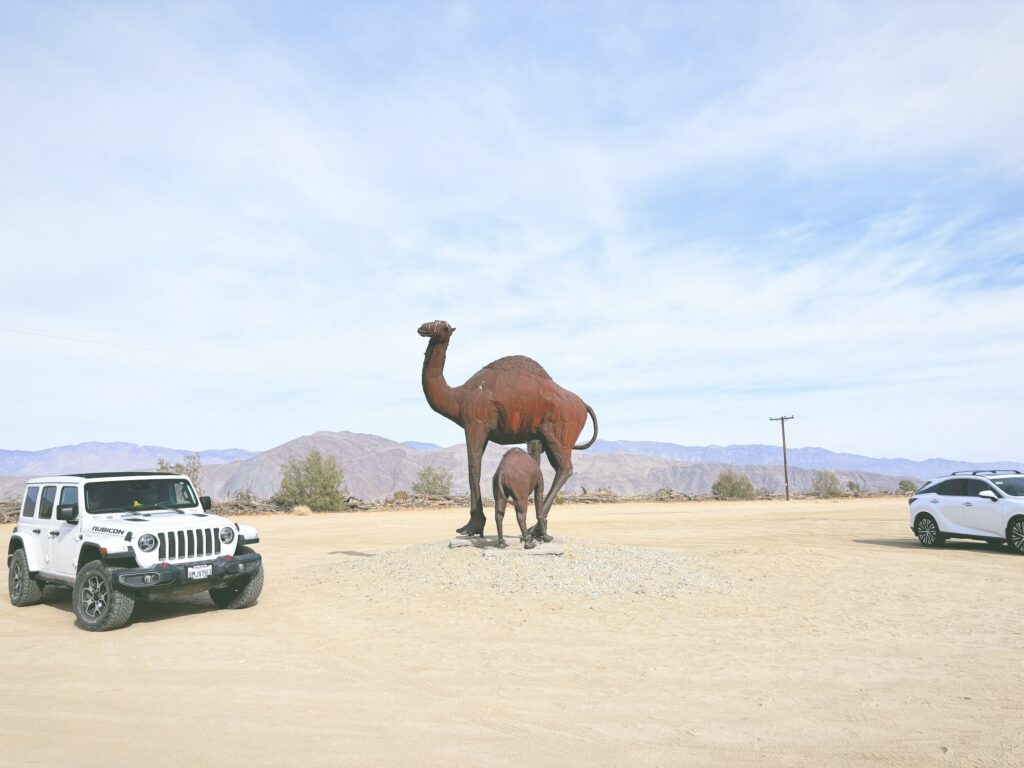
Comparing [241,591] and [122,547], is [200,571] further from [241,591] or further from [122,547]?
[241,591]

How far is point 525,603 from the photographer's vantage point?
10961mm

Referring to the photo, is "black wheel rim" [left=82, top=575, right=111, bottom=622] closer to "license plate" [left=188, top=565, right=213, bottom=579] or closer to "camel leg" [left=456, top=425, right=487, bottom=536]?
"license plate" [left=188, top=565, right=213, bottom=579]

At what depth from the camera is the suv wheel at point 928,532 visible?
1831 centimetres

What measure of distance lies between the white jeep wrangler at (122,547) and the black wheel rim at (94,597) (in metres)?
0.01

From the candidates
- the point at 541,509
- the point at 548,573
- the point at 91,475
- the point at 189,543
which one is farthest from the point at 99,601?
the point at 541,509

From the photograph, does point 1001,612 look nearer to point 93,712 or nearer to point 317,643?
point 317,643

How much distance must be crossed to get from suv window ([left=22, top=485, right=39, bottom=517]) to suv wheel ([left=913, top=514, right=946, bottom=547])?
19891mm

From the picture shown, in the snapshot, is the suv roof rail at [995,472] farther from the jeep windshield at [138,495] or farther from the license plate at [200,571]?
the jeep windshield at [138,495]

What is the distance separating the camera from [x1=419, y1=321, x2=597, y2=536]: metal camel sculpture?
14.1 m

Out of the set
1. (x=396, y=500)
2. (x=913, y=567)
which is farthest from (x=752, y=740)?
(x=396, y=500)

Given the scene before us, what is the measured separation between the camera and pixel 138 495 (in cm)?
1146

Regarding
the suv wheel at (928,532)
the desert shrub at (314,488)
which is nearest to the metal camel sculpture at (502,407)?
the suv wheel at (928,532)

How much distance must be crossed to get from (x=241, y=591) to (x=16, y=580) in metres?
4.07

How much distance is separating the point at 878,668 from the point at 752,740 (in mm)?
2768
